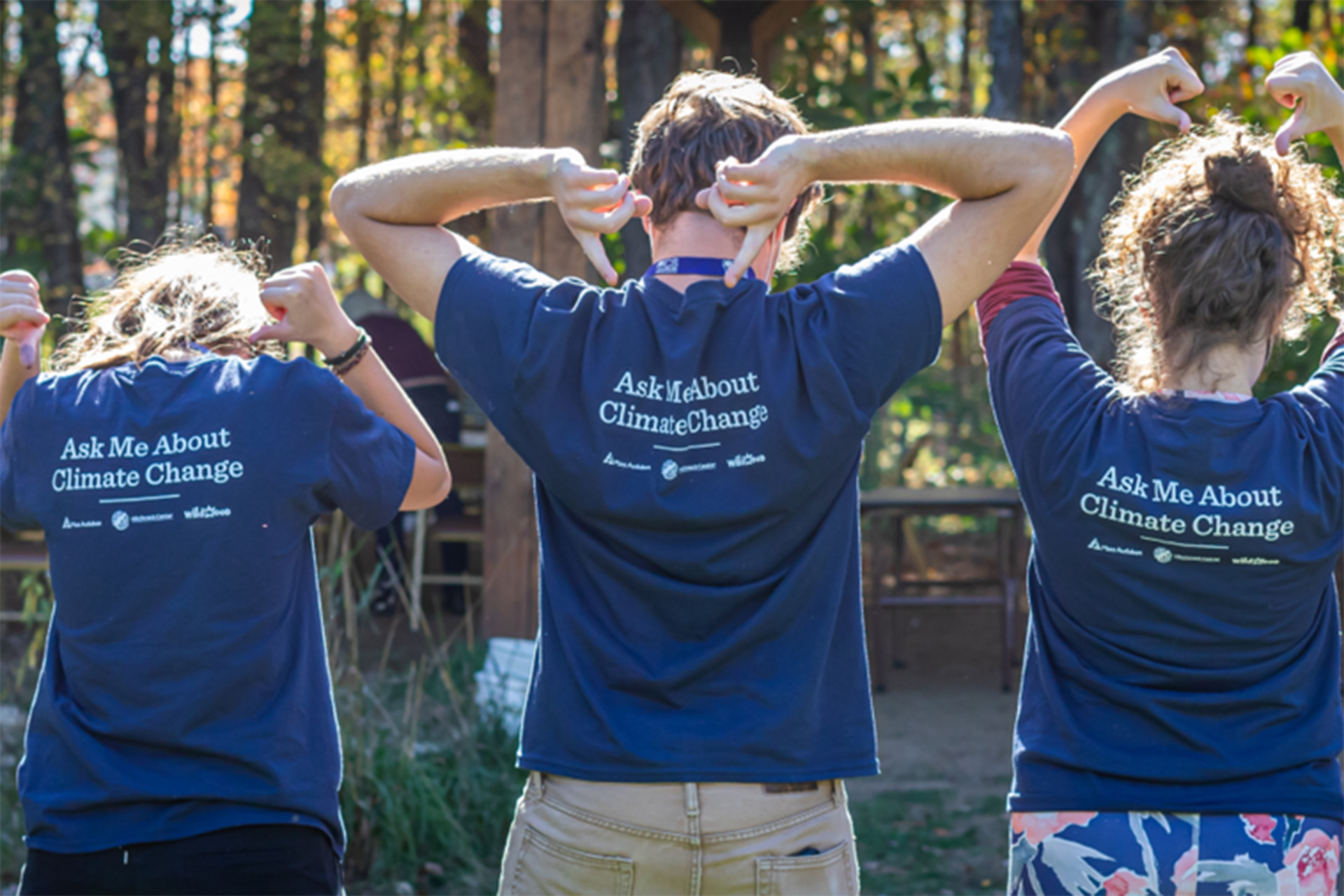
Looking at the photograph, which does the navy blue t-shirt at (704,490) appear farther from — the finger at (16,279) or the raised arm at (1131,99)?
the finger at (16,279)

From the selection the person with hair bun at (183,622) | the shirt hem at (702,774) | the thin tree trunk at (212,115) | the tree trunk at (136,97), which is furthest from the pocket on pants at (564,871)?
the tree trunk at (136,97)

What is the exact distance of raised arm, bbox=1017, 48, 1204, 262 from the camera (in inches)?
80.7

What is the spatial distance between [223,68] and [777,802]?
12981 millimetres

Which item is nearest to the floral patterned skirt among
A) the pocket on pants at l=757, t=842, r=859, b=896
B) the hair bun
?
the pocket on pants at l=757, t=842, r=859, b=896

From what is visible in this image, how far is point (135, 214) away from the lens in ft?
30.9

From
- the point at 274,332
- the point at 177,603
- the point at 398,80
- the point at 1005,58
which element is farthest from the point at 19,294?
the point at 398,80

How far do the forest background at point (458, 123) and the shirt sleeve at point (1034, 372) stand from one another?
246cm

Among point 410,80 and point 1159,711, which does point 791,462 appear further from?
point 410,80

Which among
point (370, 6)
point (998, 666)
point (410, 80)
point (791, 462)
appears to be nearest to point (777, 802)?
point (791, 462)

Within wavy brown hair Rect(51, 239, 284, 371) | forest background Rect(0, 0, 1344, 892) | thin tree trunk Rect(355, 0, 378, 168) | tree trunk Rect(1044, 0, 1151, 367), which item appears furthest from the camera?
thin tree trunk Rect(355, 0, 378, 168)

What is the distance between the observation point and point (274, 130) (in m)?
9.80

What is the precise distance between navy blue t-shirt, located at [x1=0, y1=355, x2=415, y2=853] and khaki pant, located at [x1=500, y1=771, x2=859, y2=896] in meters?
0.36

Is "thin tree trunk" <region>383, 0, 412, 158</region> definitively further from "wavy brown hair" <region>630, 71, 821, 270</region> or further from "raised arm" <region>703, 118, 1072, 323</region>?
"raised arm" <region>703, 118, 1072, 323</region>

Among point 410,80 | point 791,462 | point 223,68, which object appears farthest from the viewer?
point 410,80
